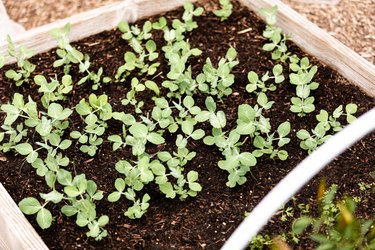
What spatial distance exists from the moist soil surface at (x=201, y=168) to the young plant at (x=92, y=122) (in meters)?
0.05

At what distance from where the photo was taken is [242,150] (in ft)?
8.08

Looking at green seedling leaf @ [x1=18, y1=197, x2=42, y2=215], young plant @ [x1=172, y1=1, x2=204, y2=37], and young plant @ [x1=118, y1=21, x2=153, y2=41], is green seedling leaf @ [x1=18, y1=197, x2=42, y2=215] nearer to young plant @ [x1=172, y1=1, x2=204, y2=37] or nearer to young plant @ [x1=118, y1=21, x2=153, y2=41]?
young plant @ [x1=118, y1=21, x2=153, y2=41]

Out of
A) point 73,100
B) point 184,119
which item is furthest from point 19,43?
point 184,119

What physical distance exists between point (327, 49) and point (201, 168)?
886 mm

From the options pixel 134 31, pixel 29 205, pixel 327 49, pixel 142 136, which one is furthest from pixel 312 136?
pixel 29 205

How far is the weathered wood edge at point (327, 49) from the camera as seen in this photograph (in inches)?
106

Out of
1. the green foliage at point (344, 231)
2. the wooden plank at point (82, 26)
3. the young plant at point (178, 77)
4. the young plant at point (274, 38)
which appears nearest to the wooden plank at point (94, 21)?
the wooden plank at point (82, 26)

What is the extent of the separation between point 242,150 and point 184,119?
290 millimetres

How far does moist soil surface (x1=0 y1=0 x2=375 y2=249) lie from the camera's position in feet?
7.17

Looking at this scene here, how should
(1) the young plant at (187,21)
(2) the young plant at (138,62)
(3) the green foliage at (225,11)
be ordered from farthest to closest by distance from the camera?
(3) the green foliage at (225,11), (1) the young plant at (187,21), (2) the young plant at (138,62)

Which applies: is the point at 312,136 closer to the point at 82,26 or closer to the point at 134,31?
the point at 134,31

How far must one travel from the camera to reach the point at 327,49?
281 centimetres

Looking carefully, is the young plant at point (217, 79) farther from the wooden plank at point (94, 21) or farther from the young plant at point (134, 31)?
the wooden plank at point (94, 21)

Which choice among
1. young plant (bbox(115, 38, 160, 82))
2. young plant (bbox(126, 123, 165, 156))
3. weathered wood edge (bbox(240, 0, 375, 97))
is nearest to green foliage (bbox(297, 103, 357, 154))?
weathered wood edge (bbox(240, 0, 375, 97))
